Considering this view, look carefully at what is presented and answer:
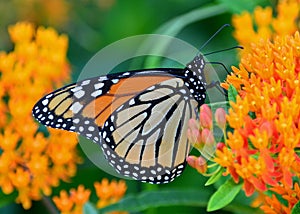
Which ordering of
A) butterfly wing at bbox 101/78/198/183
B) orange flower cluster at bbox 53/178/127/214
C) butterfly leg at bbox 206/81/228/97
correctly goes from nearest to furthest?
butterfly leg at bbox 206/81/228/97 < butterfly wing at bbox 101/78/198/183 < orange flower cluster at bbox 53/178/127/214

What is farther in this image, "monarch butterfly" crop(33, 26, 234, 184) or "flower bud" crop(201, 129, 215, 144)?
"monarch butterfly" crop(33, 26, 234, 184)

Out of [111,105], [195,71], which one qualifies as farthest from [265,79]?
[111,105]

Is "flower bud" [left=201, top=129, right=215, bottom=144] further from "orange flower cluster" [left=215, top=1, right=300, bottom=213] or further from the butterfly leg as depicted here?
the butterfly leg

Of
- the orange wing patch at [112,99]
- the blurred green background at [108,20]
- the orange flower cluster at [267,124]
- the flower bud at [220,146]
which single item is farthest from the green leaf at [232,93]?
the blurred green background at [108,20]

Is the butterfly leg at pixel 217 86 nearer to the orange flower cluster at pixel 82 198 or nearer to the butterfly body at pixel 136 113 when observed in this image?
the butterfly body at pixel 136 113

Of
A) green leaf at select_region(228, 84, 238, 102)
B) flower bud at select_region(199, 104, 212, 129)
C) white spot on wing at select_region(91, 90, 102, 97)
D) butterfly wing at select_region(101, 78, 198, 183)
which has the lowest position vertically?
butterfly wing at select_region(101, 78, 198, 183)

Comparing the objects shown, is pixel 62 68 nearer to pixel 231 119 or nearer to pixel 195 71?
pixel 195 71

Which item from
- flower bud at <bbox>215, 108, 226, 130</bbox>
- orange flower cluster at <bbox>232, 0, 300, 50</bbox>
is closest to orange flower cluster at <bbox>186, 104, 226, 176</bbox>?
flower bud at <bbox>215, 108, 226, 130</bbox>

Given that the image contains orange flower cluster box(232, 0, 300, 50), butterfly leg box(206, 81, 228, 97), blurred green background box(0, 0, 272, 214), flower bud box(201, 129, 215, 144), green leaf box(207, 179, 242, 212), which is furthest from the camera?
blurred green background box(0, 0, 272, 214)
